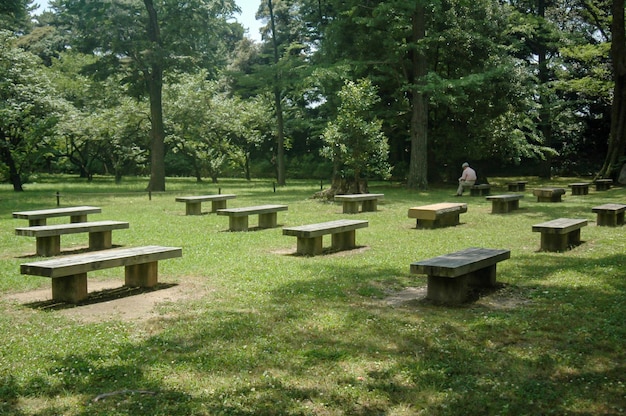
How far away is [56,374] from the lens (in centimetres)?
493

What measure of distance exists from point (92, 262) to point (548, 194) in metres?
16.8

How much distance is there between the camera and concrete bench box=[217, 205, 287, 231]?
1427 cm

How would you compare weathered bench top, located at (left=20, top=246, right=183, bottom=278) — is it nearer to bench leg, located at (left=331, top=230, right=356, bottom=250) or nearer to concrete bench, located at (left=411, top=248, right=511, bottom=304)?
concrete bench, located at (left=411, top=248, right=511, bottom=304)

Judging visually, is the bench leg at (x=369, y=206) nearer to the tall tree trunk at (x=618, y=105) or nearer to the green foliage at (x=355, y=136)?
the green foliage at (x=355, y=136)

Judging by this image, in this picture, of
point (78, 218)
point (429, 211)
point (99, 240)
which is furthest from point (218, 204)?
point (429, 211)

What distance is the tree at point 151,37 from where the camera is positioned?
27672mm

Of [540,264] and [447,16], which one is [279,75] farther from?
[540,264]

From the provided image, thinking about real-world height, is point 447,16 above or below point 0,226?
above

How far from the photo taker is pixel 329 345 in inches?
225

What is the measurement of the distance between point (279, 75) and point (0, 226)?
690 inches

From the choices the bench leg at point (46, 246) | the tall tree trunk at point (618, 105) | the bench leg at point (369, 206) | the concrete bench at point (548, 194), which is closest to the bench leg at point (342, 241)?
the bench leg at point (46, 246)

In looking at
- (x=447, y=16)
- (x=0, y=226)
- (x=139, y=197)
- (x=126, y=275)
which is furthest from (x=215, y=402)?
(x=447, y=16)

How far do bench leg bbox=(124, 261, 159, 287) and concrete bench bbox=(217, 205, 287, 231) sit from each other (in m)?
5.75

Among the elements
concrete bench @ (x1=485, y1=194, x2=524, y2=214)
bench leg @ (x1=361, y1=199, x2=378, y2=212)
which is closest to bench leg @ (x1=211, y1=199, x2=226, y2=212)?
bench leg @ (x1=361, y1=199, x2=378, y2=212)
